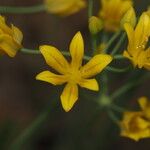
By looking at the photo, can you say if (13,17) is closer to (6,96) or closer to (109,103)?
(6,96)

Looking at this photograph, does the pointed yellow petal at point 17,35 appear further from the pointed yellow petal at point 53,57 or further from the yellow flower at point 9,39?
the pointed yellow petal at point 53,57

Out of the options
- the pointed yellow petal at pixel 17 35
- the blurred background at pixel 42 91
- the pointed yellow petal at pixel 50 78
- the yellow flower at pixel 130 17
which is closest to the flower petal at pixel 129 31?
the yellow flower at pixel 130 17

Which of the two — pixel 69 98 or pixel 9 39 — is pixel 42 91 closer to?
pixel 9 39

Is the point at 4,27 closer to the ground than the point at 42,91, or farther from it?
farther from it

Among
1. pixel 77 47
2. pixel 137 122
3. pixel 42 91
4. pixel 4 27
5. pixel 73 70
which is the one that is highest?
pixel 4 27

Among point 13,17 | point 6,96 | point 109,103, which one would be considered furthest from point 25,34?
point 109,103

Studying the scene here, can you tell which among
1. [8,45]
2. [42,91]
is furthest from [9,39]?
[42,91]

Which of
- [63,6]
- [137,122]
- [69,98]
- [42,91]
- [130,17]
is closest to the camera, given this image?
[69,98]
